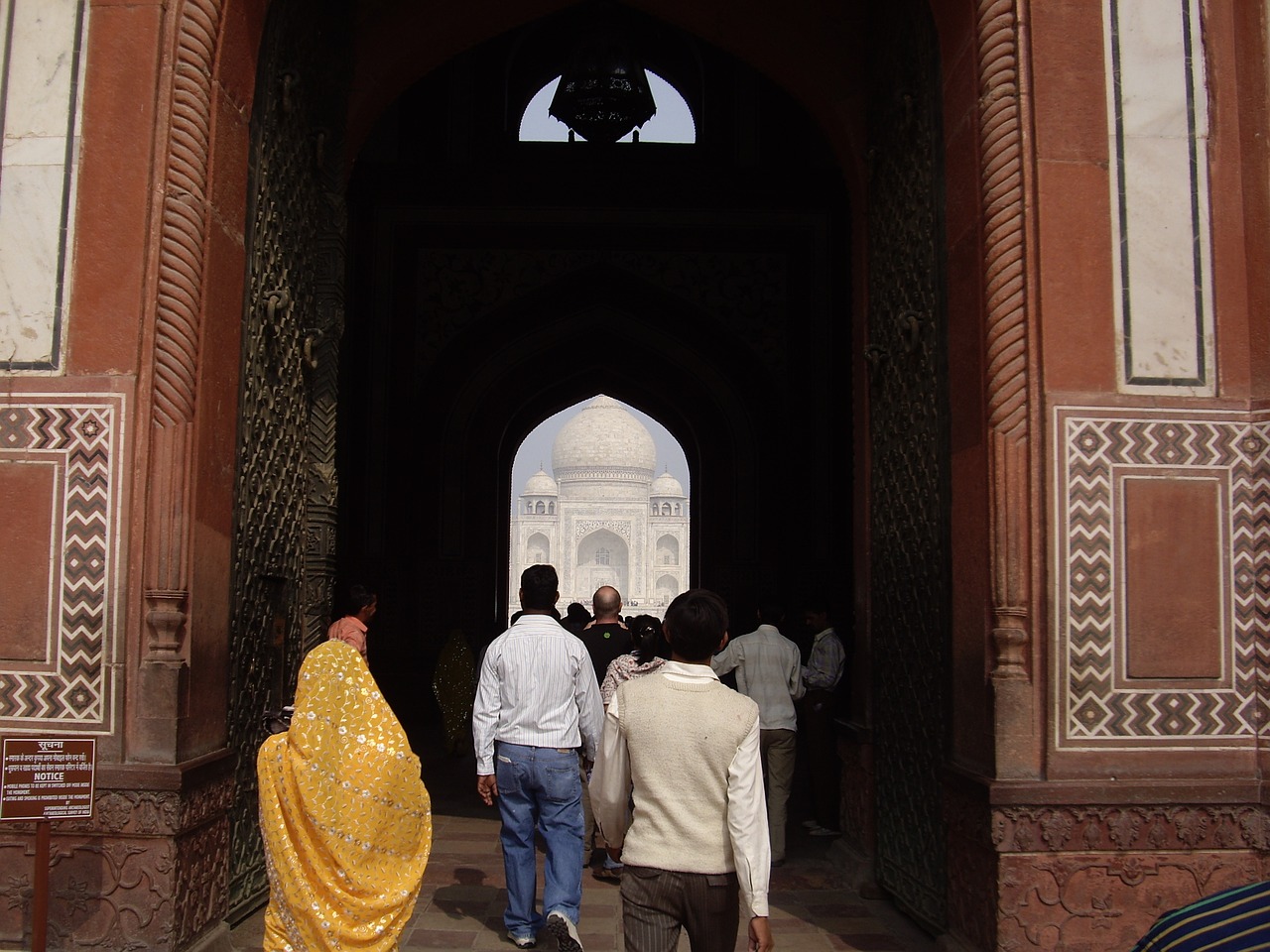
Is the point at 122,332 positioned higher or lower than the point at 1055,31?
lower

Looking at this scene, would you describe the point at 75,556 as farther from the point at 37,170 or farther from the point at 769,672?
the point at 769,672

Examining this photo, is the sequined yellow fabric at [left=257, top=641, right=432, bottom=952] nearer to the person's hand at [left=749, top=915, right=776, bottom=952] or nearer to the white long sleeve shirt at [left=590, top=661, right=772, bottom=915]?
the white long sleeve shirt at [left=590, top=661, right=772, bottom=915]

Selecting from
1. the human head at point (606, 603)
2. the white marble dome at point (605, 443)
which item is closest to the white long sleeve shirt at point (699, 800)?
the human head at point (606, 603)

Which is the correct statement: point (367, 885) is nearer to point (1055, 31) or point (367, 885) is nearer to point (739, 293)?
point (1055, 31)

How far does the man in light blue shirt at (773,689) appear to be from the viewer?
5.65 m

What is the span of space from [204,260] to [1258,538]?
3251mm

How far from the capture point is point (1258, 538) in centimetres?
356

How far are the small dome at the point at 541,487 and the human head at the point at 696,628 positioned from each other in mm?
44715

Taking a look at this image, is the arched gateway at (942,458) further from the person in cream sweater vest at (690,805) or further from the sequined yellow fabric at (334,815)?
the person in cream sweater vest at (690,805)

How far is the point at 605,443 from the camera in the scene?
45.2m

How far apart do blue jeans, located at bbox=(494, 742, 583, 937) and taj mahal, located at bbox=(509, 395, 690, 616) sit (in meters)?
→ 40.3

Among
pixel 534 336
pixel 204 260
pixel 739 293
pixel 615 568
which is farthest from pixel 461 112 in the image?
pixel 615 568

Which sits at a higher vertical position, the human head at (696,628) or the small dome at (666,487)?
the small dome at (666,487)

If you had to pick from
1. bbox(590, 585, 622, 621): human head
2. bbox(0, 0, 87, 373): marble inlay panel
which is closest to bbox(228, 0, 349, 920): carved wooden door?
bbox(0, 0, 87, 373): marble inlay panel
